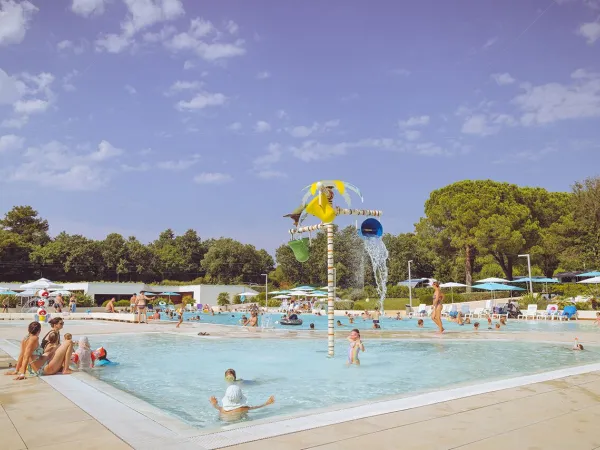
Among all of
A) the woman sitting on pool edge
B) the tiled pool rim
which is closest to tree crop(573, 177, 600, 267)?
the tiled pool rim

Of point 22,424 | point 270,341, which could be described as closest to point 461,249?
point 270,341

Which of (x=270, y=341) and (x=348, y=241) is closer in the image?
(x=270, y=341)

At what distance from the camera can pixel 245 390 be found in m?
8.82

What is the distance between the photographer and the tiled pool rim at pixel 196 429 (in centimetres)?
424

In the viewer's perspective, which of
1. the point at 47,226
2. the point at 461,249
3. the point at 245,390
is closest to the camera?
the point at 245,390

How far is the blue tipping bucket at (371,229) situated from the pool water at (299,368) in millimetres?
3072

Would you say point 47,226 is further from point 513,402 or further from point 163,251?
point 513,402

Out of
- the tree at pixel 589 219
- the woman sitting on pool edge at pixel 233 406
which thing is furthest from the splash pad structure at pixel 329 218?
the tree at pixel 589 219

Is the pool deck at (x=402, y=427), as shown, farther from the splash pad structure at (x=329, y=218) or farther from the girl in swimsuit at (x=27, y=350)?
the splash pad structure at (x=329, y=218)

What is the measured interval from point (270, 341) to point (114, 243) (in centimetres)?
5806

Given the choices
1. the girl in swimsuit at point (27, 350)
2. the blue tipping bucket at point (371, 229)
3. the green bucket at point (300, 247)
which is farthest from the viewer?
the green bucket at point (300, 247)

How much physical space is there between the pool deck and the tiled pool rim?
32 millimetres

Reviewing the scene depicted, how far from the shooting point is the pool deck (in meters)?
4.11

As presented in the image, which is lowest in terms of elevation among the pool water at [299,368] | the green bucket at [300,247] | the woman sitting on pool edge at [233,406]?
the pool water at [299,368]
